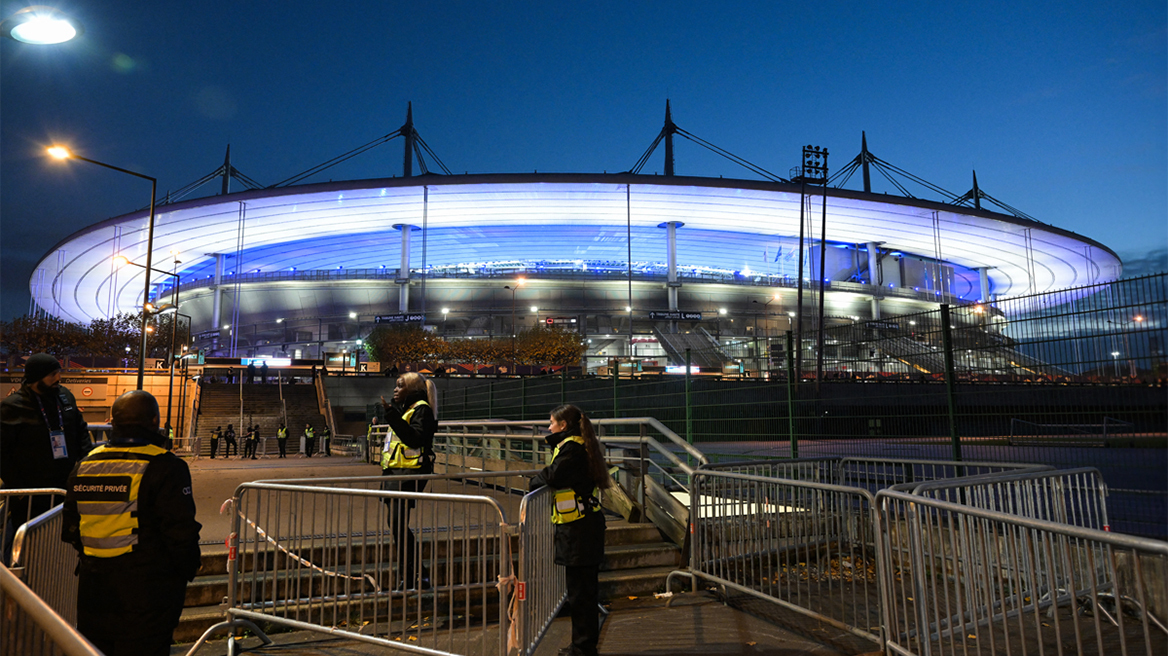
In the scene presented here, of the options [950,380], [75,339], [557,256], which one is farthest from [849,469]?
[75,339]

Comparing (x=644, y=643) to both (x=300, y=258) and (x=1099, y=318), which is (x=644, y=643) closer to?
(x=1099, y=318)

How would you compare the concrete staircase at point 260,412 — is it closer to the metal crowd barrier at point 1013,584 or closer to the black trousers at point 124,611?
the black trousers at point 124,611

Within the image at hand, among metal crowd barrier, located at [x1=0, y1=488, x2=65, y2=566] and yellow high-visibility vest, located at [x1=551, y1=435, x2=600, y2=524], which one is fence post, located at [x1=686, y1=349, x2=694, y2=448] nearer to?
yellow high-visibility vest, located at [x1=551, y1=435, x2=600, y2=524]

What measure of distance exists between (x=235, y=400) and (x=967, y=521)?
40194 millimetres

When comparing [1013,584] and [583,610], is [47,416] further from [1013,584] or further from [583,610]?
[1013,584]

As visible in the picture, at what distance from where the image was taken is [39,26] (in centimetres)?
517

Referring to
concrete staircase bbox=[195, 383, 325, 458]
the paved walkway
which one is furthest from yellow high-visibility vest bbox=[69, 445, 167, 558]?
concrete staircase bbox=[195, 383, 325, 458]

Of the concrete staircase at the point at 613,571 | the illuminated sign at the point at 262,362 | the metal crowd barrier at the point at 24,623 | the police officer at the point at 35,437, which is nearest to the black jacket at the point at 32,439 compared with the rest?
the police officer at the point at 35,437

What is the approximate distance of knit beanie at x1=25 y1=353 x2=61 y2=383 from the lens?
5.57m

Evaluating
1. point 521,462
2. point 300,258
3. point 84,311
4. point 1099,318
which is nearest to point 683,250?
point 300,258

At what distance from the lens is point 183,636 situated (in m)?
5.56

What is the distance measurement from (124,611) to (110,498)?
0.59 meters

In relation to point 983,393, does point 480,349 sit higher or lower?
higher

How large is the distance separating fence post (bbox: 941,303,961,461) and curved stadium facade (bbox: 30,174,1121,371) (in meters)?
50.3
